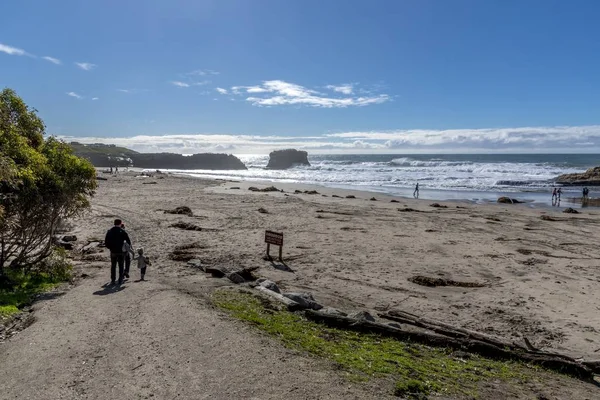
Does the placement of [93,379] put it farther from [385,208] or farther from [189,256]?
[385,208]

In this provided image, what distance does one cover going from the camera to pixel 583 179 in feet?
190

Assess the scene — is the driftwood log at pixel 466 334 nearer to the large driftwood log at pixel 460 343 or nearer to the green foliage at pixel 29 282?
the large driftwood log at pixel 460 343

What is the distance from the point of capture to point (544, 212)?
3219 cm

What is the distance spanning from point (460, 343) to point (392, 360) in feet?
5.85

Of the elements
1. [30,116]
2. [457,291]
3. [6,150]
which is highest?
[30,116]

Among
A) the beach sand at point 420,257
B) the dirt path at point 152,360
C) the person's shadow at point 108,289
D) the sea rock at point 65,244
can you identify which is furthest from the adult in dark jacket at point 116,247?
the sea rock at point 65,244

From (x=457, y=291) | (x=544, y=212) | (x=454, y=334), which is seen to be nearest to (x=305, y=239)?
(x=457, y=291)

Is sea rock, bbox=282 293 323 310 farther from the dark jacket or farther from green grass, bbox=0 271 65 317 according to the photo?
green grass, bbox=0 271 65 317

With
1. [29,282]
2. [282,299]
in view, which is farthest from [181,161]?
[282,299]

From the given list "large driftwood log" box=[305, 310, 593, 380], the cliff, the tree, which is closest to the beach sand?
"large driftwood log" box=[305, 310, 593, 380]

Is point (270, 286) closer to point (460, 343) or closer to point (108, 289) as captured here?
point (108, 289)

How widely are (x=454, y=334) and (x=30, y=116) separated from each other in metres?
11.4

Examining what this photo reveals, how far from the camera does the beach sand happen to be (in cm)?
1070

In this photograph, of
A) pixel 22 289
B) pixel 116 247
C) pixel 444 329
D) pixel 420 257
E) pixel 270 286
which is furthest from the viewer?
pixel 420 257
